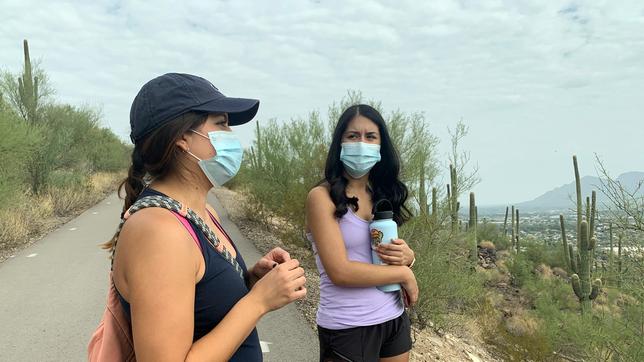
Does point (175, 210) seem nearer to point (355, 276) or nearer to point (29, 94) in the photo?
point (355, 276)

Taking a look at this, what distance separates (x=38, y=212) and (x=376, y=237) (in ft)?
43.6

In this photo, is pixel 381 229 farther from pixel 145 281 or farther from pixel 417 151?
pixel 417 151

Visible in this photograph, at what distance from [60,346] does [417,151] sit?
619cm

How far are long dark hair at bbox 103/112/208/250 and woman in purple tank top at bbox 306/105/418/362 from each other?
107 cm

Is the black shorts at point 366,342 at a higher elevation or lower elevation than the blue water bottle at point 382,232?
lower

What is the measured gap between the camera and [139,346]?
1.16 metres

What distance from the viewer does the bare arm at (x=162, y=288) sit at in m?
1.16

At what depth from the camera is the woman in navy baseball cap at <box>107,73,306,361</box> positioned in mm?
1163

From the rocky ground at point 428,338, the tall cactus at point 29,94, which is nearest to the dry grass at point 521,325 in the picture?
the rocky ground at point 428,338

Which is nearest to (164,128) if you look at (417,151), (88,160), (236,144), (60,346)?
(236,144)

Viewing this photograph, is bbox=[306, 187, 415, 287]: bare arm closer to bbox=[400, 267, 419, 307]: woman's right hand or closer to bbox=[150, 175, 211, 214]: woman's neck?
bbox=[400, 267, 419, 307]: woman's right hand

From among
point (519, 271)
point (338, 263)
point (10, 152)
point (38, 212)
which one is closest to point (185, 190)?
point (338, 263)

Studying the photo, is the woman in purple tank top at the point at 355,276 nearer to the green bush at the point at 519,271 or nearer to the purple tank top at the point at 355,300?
the purple tank top at the point at 355,300

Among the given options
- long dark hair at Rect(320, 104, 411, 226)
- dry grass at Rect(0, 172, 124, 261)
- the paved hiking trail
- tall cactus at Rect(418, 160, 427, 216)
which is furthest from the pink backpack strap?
dry grass at Rect(0, 172, 124, 261)
